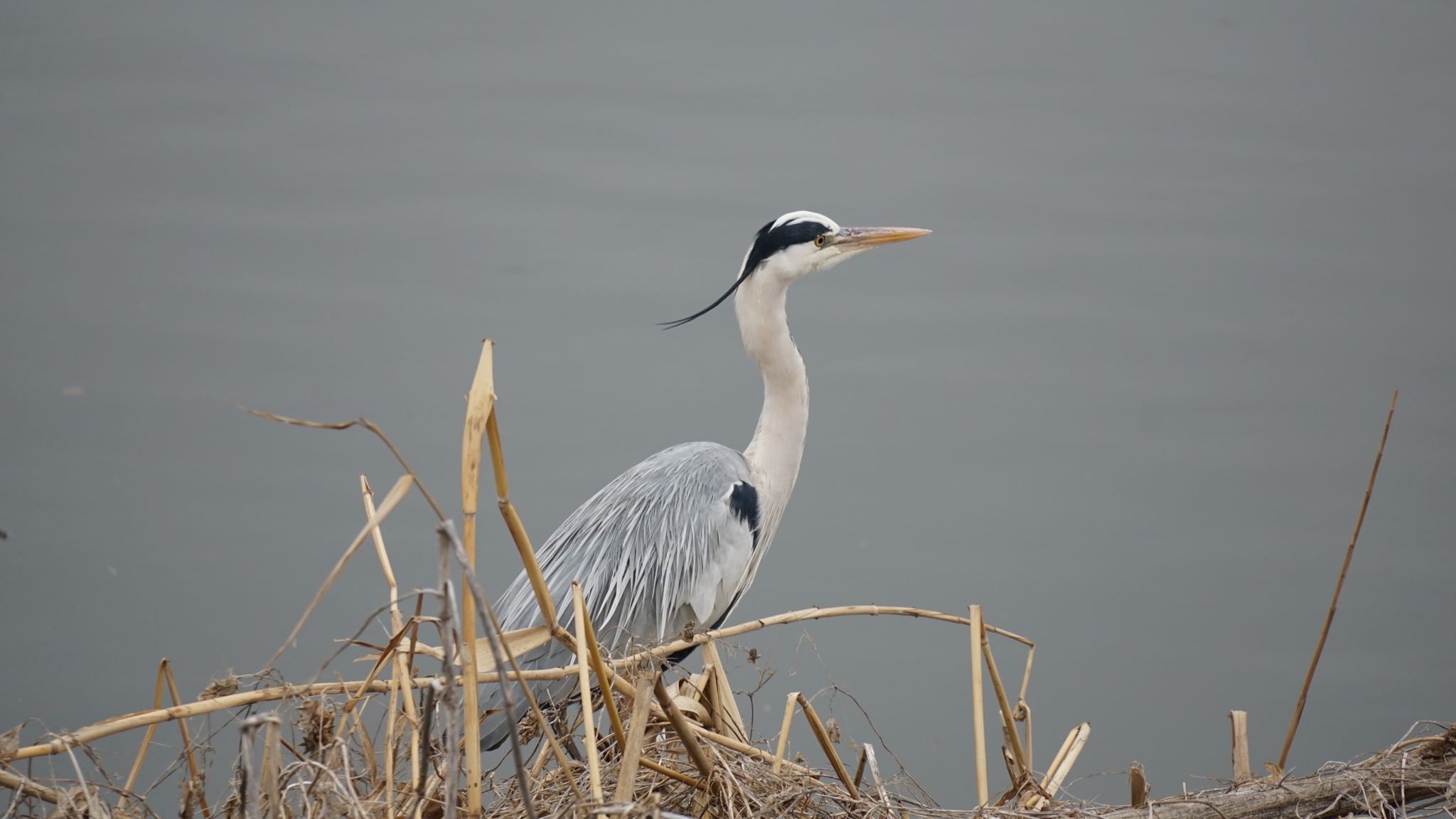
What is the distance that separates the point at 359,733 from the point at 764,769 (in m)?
0.40

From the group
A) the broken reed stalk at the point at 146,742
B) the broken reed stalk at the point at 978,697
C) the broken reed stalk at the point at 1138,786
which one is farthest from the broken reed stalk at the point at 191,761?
the broken reed stalk at the point at 1138,786

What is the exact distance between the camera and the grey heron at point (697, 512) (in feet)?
6.25

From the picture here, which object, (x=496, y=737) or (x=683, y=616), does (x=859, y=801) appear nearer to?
A: (x=496, y=737)

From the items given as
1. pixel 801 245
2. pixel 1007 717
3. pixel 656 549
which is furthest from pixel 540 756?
pixel 801 245

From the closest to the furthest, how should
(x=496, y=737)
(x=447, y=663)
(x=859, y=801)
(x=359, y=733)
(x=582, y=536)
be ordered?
1. (x=447, y=663)
2. (x=859, y=801)
3. (x=359, y=733)
4. (x=496, y=737)
5. (x=582, y=536)

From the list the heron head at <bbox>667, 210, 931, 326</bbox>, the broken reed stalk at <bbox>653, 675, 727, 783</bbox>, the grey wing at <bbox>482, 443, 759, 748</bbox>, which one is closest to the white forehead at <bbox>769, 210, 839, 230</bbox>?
→ the heron head at <bbox>667, 210, 931, 326</bbox>

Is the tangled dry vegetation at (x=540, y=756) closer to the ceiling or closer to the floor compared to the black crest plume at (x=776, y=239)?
closer to the floor

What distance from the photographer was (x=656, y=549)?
1917mm

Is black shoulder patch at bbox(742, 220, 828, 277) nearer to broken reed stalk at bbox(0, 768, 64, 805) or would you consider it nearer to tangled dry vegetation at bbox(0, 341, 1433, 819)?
tangled dry vegetation at bbox(0, 341, 1433, 819)

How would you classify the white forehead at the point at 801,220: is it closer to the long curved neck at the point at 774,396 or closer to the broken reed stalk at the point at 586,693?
the long curved neck at the point at 774,396

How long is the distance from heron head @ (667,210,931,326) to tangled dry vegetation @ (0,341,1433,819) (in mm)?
814

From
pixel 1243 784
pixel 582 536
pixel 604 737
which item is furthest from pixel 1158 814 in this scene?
pixel 582 536

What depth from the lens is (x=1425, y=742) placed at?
118 cm

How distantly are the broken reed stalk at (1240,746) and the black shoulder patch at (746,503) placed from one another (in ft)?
2.77
